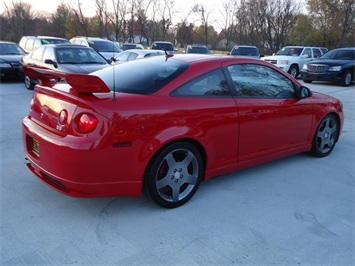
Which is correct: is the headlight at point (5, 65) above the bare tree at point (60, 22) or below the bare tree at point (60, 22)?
below

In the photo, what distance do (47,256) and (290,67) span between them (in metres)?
16.6

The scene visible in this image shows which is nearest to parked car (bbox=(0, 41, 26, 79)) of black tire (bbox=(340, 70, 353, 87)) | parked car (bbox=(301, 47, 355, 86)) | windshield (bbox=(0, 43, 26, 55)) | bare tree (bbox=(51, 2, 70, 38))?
windshield (bbox=(0, 43, 26, 55))

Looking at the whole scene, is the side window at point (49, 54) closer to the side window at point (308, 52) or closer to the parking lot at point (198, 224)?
the parking lot at point (198, 224)

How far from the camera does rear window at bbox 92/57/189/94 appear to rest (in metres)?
3.16

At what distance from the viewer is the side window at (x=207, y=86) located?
3.25m

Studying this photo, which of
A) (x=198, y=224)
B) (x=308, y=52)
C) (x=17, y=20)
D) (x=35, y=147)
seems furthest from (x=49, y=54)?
(x=17, y=20)

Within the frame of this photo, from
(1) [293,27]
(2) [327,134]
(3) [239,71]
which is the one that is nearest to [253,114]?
(3) [239,71]

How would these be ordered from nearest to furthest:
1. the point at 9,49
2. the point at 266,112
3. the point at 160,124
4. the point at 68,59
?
the point at 160,124, the point at 266,112, the point at 68,59, the point at 9,49

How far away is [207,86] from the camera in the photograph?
344 cm

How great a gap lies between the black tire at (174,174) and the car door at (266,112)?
2.18 feet

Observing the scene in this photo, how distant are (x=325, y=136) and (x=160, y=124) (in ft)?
9.89

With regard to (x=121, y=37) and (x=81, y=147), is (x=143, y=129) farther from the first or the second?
(x=121, y=37)

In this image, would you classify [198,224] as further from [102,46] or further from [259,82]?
[102,46]

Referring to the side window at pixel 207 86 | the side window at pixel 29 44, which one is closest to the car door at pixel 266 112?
the side window at pixel 207 86
